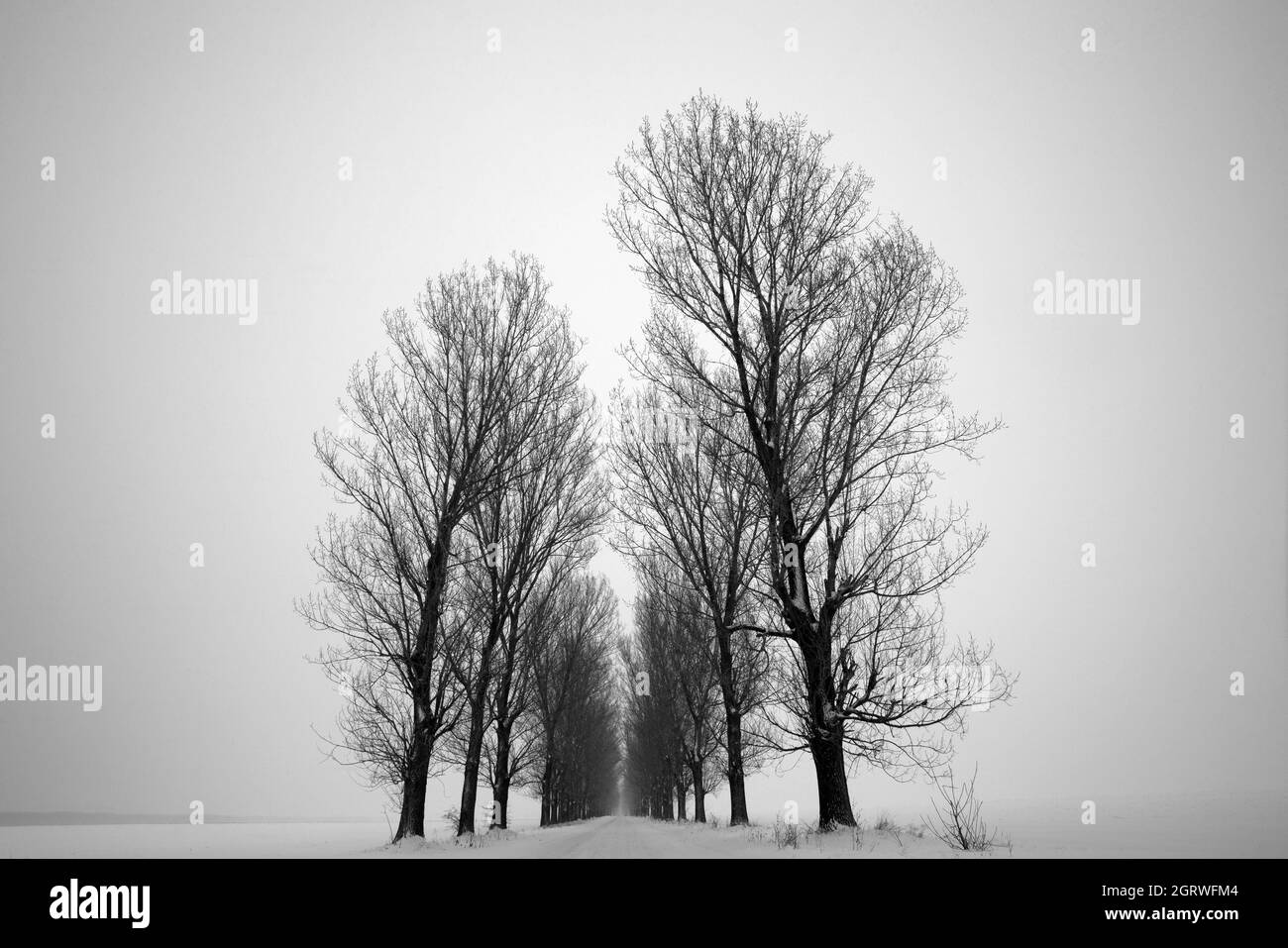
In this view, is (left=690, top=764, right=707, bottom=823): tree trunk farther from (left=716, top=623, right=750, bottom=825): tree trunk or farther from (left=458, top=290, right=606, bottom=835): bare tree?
(left=458, top=290, right=606, bottom=835): bare tree

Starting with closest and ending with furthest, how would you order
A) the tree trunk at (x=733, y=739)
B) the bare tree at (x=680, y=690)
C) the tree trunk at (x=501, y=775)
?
the tree trunk at (x=733, y=739) → the tree trunk at (x=501, y=775) → the bare tree at (x=680, y=690)

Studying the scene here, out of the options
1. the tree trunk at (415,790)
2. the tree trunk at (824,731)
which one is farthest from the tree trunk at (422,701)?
the tree trunk at (824,731)

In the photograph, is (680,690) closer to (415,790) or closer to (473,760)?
(473,760)

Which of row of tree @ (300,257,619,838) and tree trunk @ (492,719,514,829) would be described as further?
tree trunk @ (492,719,514,829)

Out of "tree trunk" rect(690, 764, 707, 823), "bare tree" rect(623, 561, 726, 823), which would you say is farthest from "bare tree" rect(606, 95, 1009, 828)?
"tree trunk" rect(690, 764, 707, 823)

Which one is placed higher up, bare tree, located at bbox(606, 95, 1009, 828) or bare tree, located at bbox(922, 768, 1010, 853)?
bare tree, located at bbox(606, 95, 1009, 828)

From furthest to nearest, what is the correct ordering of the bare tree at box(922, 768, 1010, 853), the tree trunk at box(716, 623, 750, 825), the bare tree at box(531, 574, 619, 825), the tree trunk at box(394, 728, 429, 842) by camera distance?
1. the bare tree at box(531, 574, 619, 825)
2. the tree trunk at box(716, 623, 750, 825)
3. the tree trunk at box(394, 728, 429, 842)
4. the bare tree at box(922, 768, 1010, 853)

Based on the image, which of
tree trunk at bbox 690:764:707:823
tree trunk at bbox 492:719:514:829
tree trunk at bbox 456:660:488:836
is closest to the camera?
tree trunk at bbox 456:660:488:836

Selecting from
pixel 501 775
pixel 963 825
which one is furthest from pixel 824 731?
pixel 501 775

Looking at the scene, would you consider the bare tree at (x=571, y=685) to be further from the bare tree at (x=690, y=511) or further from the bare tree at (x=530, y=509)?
the bare tree at (x=690, y=511)
